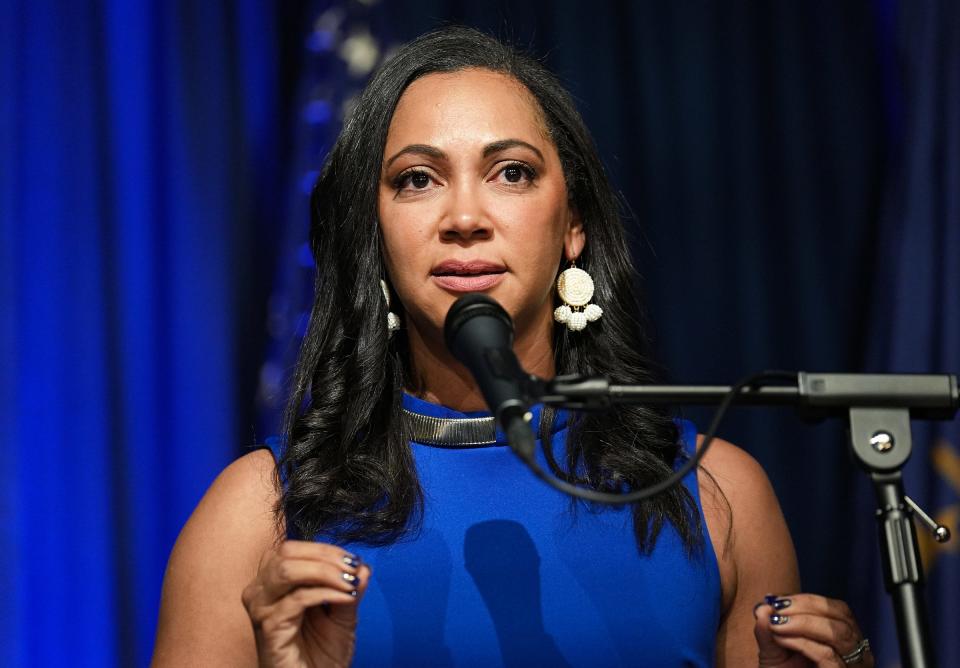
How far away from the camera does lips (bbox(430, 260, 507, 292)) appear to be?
183cm

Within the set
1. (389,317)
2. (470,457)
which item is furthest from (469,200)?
(470,457)

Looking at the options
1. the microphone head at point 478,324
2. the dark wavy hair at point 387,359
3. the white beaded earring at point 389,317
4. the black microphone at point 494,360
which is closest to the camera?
the black microphone at point 494,360

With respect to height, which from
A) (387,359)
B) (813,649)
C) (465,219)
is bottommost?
(813,649)

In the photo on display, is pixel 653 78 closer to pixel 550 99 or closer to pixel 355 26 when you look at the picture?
pixel 355 26

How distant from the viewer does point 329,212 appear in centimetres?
209

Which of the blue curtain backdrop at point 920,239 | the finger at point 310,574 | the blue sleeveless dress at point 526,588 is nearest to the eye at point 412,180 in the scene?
the blue sleeveless dress at point 526,588

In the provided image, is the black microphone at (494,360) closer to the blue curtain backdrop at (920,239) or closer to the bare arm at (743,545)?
the bare arm at (743,545)

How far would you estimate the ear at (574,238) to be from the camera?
2.08m

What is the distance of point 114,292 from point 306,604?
1.26 meters

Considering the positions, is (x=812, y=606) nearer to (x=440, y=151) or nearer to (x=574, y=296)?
(x=574, y=296)

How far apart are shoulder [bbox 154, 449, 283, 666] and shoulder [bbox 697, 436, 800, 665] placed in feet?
2.22

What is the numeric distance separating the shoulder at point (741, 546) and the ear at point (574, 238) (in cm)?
40

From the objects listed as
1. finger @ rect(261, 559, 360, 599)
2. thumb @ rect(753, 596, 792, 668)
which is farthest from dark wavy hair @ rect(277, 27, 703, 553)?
finger @ rect(261, 559, 360, 599)

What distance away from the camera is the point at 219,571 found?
1.84 m
